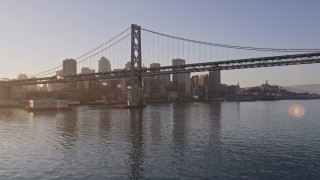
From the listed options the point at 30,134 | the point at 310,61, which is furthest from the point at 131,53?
the point at 30,134

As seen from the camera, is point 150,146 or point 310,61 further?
point 310,61

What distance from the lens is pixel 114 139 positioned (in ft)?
120

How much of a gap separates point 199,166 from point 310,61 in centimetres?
7642

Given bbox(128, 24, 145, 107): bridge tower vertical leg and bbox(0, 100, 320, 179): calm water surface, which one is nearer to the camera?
bbox(0, 100, 320, 179): calm water surface

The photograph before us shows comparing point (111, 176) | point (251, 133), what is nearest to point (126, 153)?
point (111, 176)

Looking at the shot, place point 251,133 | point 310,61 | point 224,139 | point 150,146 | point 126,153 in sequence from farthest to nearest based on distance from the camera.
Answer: point 310,61 < point 251,133 < point 224,139 < point 150,146 < point 126,153

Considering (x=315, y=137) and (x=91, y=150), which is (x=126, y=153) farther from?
(x=315, y=137)

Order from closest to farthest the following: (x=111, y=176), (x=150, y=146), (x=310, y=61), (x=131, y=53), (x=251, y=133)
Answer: (x=111, y=176)
(x=150, y=146)
(x=251, y=133)
(x=310, y=61)
(x=131, y=53)

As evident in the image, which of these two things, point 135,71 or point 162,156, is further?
point 135,71

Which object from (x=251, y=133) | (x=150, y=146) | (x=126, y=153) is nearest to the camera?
(x=126, y=153)

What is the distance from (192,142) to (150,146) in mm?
4843

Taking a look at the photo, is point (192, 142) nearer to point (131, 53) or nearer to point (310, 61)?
point (310, 61)

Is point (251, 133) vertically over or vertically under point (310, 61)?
under

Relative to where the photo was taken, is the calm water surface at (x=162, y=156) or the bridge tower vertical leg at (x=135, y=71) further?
the bridge tower vertical leg at (x=135, y=71)
